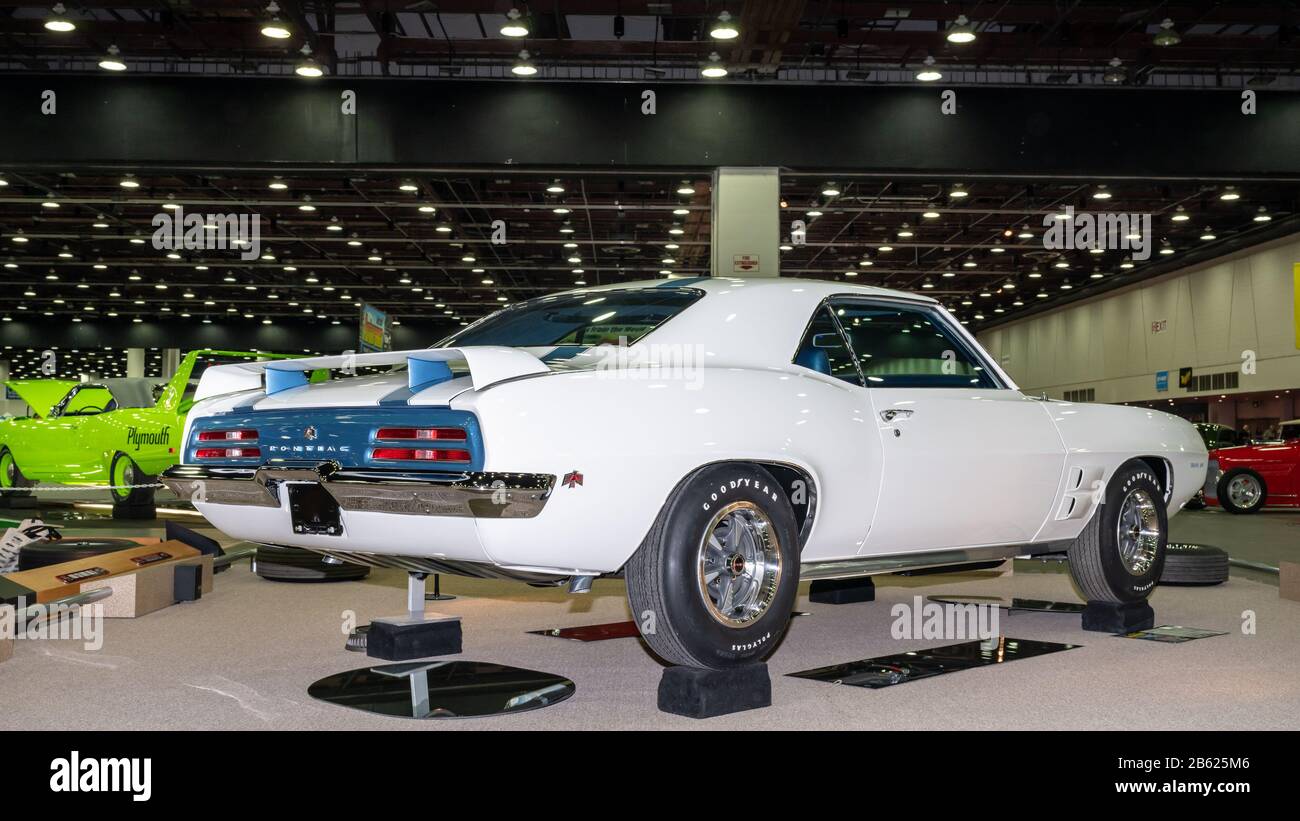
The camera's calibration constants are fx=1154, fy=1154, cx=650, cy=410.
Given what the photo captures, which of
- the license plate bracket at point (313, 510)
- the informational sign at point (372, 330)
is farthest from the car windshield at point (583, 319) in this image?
the informational sign at point (372, 330)

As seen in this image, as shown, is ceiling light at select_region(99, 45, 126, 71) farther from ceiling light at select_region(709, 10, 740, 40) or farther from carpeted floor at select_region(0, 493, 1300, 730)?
carpeted floor at select_region(0, 493, 1300, 730)

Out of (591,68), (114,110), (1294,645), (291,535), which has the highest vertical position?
(591,68)

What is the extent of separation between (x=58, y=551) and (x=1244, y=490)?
1536cm

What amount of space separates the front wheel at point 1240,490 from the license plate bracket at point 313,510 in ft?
50.7

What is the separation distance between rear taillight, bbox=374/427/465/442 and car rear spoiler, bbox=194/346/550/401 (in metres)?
0.14

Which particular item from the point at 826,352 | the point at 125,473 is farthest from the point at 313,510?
the point at 125,473

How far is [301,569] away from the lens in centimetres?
700

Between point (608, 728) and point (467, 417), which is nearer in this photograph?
point (467, 417)

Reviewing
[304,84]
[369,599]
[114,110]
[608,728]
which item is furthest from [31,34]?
[608,728]

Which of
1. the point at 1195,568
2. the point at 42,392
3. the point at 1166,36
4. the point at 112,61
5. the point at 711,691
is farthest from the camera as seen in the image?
the point at 42,392

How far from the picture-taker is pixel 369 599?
6.32m

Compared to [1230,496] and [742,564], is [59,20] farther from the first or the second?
[1230,496]

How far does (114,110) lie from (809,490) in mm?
10012
